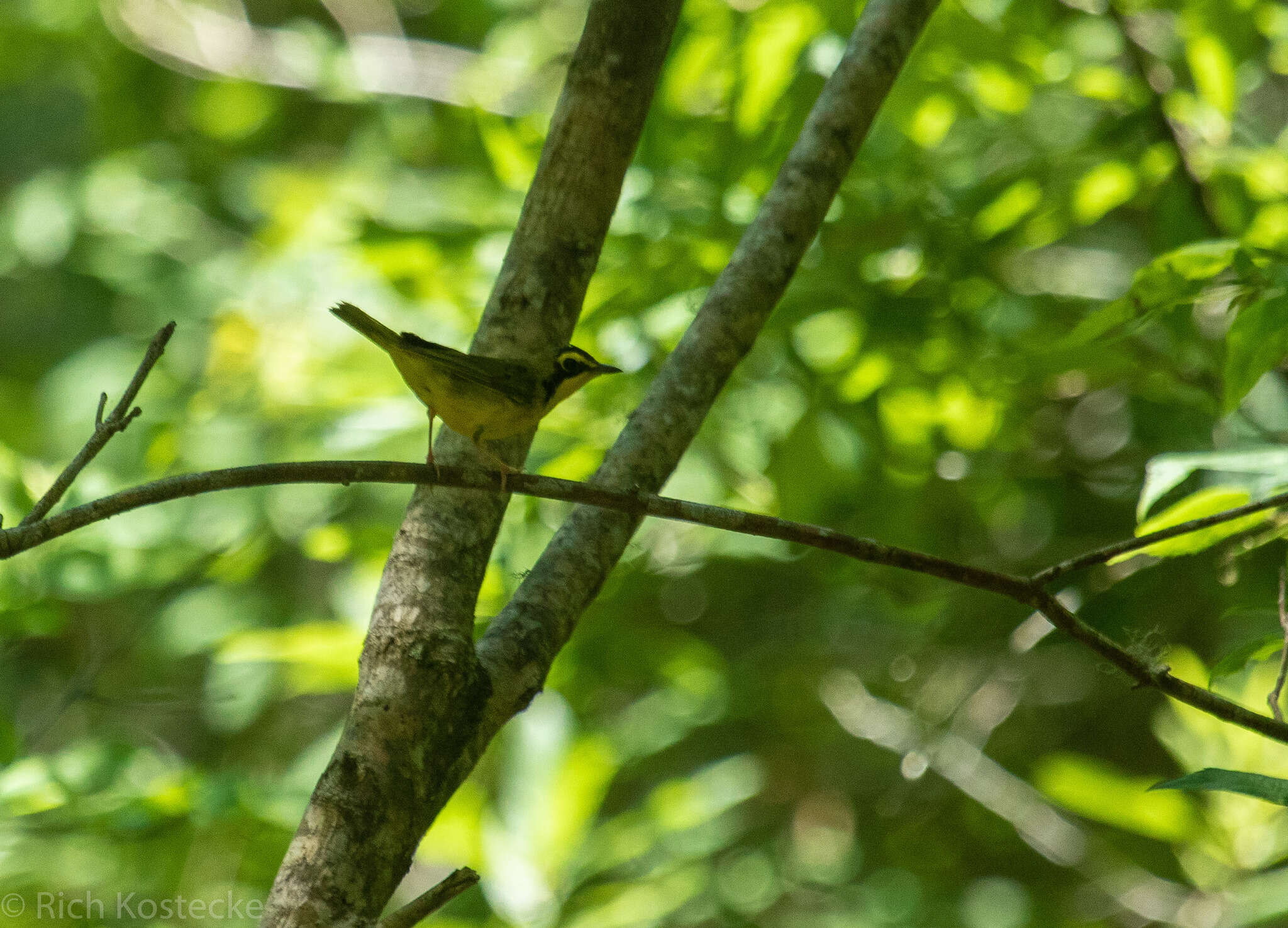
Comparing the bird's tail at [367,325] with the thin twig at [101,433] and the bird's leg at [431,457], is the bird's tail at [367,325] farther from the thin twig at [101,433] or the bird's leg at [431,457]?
the thin twig at [101,433]

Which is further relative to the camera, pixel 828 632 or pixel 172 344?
pixel 172 344

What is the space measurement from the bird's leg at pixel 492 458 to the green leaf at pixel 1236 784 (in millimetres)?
1376

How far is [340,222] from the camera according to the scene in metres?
4.53

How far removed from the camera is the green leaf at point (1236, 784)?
5.57ft

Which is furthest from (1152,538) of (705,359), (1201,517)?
(705,359)

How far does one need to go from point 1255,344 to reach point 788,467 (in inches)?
64.9

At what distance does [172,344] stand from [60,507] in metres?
2.39

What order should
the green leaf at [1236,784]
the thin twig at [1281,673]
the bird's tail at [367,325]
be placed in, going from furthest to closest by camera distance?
the bird's tail at [367,325]
the thin twig at [1281,673]
the green leaf at [1236,784]

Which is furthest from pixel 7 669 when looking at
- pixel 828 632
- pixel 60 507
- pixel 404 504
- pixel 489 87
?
pixel 828 632

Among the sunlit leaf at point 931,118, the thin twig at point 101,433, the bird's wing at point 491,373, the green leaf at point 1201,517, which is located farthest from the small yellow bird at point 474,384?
the sunlit leaf at point 931,118

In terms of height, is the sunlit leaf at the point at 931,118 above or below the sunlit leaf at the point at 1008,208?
above

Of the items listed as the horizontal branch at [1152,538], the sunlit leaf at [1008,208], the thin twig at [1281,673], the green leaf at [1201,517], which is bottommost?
the thin twig at [1281,673]

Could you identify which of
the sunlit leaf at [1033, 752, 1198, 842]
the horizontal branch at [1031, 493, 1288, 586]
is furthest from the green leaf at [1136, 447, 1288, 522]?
the sunlit leaf at [1033, 752, 1198, 842]

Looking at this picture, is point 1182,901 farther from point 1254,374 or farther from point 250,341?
point 250,341
